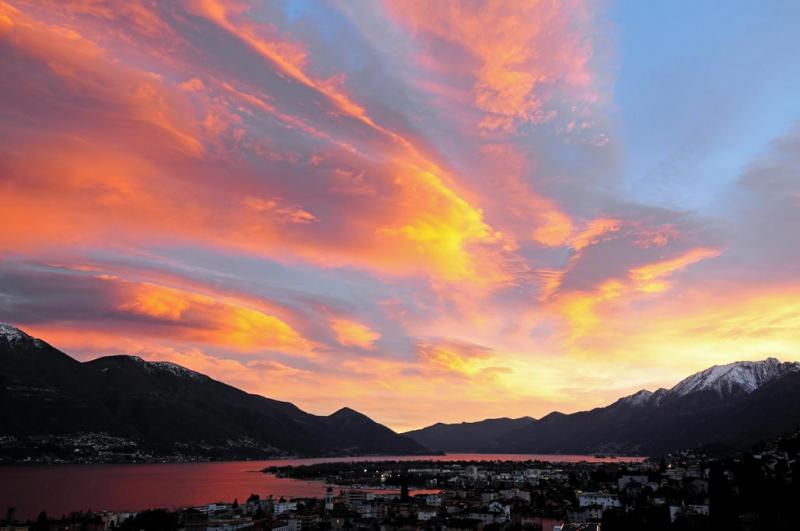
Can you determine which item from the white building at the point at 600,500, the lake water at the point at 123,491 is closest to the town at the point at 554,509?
the white building at the point at 600,500

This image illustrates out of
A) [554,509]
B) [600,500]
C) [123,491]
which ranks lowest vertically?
[123,491]

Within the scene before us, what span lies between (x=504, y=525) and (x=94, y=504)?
202ft

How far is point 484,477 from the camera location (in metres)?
143

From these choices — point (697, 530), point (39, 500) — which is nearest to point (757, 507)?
point (697, 530)

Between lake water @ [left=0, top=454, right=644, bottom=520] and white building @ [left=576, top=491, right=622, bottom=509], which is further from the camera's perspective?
lake water @ [left=0, top=454, right=644, bottom=520]

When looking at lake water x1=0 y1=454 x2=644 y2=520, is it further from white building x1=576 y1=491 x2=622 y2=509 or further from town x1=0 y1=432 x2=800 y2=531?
white building x1=576 y1=491 x2=622 y2=509

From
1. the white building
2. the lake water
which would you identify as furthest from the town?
the lake water

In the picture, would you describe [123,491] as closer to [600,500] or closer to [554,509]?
[554,509]

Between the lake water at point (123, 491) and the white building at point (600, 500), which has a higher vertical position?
the white building at point (600, 500)

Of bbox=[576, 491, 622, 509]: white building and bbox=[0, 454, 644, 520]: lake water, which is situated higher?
bbox=[576, 491, 622, 509]: white building

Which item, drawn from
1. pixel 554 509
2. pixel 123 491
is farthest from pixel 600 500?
pixel 123 491

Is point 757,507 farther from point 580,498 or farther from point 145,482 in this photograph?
point 145,482

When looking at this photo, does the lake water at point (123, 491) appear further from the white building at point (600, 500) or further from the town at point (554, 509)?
the white building at point (600, 500)

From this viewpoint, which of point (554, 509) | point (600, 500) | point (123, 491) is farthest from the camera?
point (123, 491)
